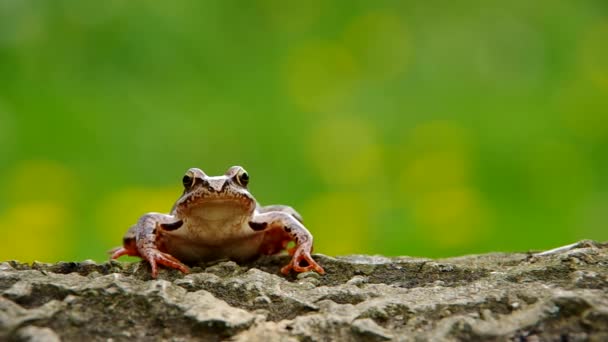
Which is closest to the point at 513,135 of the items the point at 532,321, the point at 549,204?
the point at 549,204

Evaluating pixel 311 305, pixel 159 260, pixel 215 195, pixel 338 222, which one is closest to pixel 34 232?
pixel 338 222

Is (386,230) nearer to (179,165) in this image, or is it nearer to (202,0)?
(179,165)

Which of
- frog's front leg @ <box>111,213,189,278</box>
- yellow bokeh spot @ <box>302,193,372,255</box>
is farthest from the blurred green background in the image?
frog's front leg @ <box>111,213,189,278</box>

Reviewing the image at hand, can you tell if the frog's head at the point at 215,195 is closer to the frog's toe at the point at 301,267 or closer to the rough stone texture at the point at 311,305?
the frog's toe at the point at 301,267

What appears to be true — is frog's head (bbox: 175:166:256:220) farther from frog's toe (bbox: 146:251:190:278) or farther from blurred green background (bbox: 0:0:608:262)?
blurred green background (bbox: 0:0:608:262)

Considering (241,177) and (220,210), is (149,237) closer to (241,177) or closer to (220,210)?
(220,210)

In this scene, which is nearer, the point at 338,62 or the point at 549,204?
the point at 549,204
